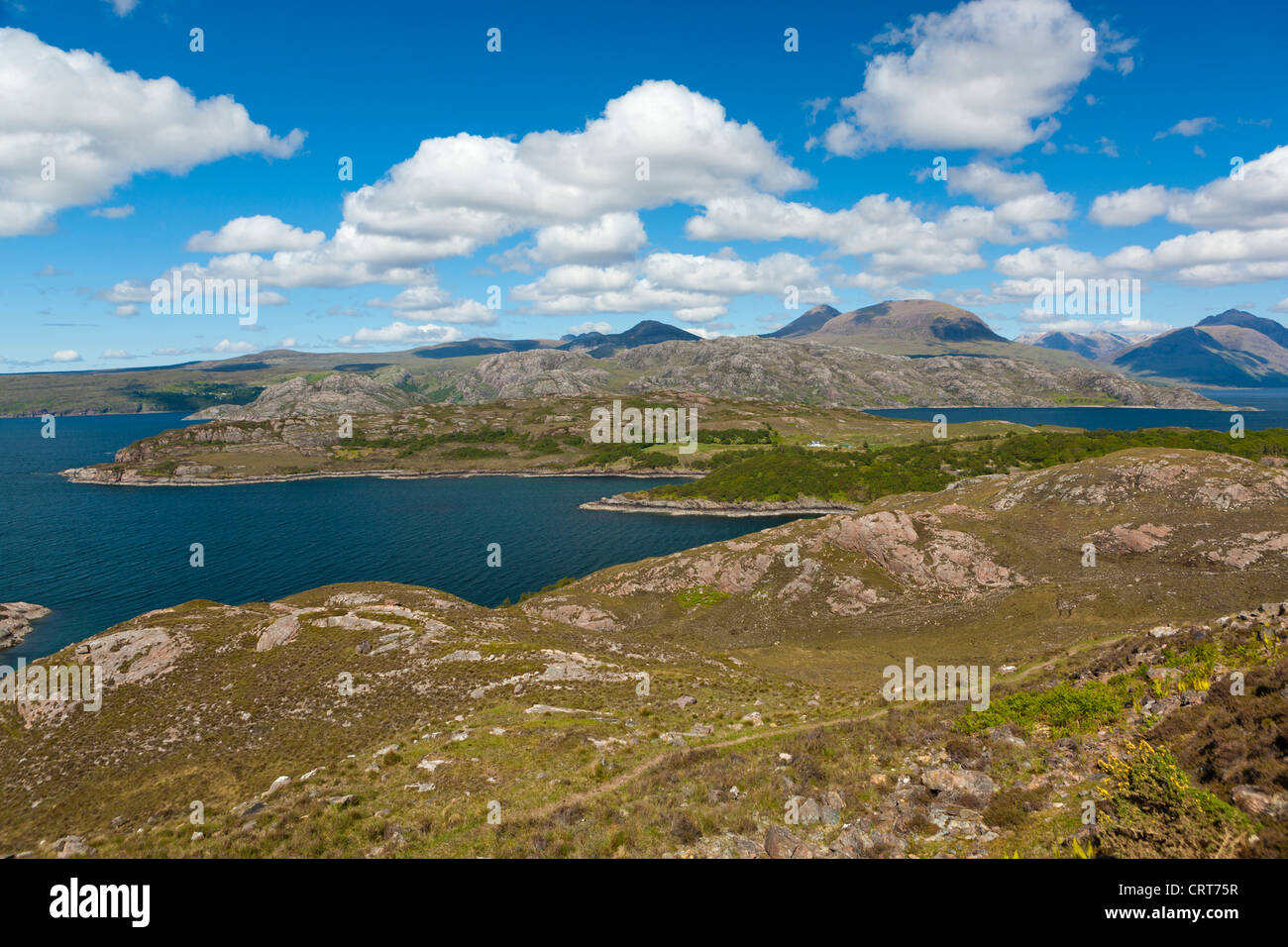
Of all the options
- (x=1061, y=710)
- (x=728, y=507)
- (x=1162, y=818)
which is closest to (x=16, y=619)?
(x=1061, y=710)

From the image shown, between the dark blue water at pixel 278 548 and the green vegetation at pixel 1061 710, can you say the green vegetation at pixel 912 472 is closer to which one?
the dark blue water at pixel 278 548

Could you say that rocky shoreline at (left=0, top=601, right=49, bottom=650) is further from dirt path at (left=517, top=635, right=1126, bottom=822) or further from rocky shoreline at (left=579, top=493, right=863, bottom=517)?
rocky shoreline at (left=579, top=493, right=863, bottom=517)

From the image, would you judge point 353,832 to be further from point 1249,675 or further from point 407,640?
point 1249,675

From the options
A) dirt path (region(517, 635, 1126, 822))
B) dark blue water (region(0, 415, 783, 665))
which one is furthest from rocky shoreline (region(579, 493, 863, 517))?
dirt path (region(517, 635, 1126, 822))

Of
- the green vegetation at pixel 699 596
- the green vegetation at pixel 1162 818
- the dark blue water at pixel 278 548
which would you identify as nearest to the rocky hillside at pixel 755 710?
the green vegetation at pixel 1162 818

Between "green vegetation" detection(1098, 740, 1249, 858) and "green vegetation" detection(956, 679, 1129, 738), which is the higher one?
"green vegetation" detection(1098, 740, 1249, 858)

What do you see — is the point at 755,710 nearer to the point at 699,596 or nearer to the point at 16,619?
the point at 699,596
